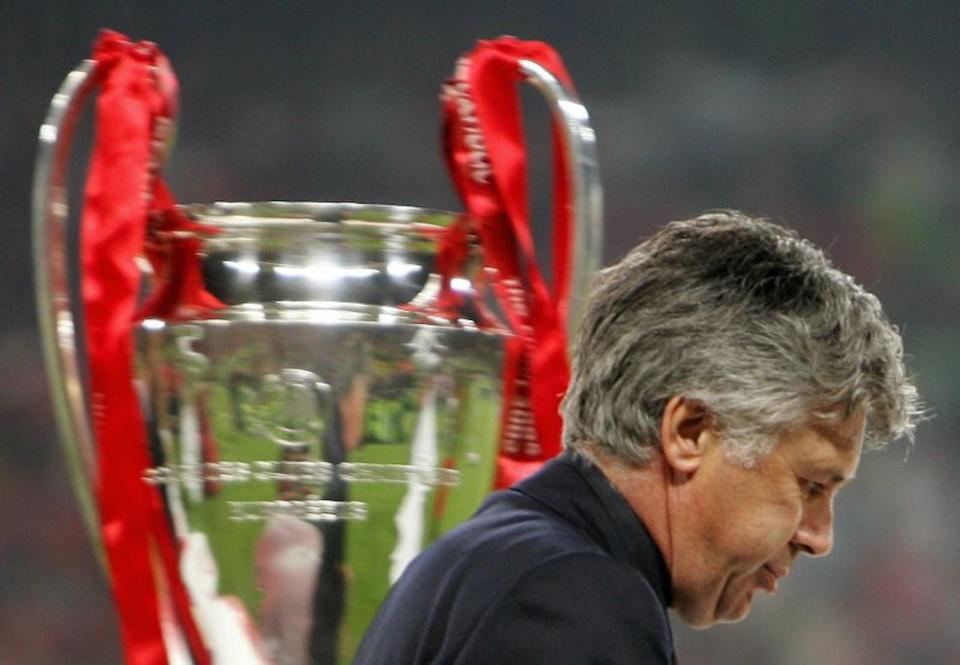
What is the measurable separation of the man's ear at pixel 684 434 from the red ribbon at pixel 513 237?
1.44ft

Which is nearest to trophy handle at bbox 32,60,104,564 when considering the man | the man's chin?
the man

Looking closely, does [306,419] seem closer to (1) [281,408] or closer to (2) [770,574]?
(1) [281,408]

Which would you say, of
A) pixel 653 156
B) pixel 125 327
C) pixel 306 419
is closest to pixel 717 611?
pixel 306 419

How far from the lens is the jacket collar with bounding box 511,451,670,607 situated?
1009 mm

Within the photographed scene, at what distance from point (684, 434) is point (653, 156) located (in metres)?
1.22

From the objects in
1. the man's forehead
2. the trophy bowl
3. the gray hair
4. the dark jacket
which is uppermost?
the gray hair

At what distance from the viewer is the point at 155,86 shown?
58.1 inches

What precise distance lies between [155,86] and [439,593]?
2.18ft

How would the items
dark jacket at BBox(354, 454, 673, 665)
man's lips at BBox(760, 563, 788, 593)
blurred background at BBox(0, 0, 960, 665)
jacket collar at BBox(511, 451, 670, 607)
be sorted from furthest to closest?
1. blurred background at BBox(0, 0, 960, 665)
2. man's lips at BBox(760, 563, 788, 593)
3. jacket collar at BBox(511, 451, 670, 607)
4. dark jacket at BBox(354, 454, 673, 665)

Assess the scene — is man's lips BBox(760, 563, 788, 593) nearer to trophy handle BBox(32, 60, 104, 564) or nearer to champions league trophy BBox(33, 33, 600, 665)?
champions league trophy BBox(33, 33, 600, 665)

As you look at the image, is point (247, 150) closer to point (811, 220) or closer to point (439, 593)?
point (811, 220)

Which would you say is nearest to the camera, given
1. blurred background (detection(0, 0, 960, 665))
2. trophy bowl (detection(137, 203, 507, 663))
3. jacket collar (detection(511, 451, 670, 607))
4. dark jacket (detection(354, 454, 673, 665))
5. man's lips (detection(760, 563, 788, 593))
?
dark jacket (detection(354, 454, 673, 665))

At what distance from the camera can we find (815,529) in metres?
1.11

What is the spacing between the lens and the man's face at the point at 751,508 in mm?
1036
